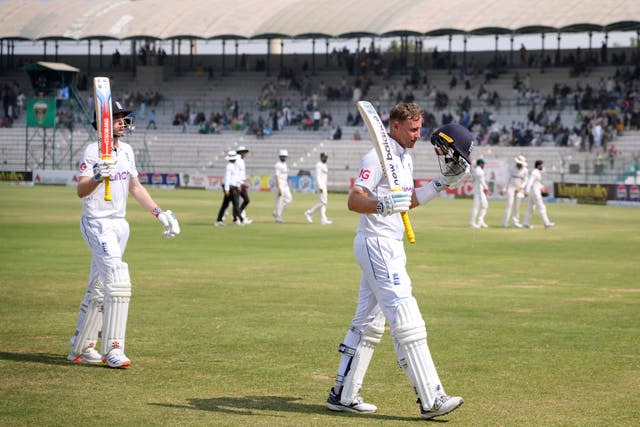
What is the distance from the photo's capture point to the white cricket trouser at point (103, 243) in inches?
413

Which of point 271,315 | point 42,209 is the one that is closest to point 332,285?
point 271,315

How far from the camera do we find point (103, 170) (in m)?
10.2

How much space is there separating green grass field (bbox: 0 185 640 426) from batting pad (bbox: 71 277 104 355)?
27 centimetres

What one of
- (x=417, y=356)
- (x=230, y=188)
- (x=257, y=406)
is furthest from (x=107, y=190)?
(x=230, y=188)

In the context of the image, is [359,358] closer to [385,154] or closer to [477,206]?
[385,154]

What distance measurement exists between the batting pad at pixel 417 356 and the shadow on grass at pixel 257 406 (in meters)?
0.30

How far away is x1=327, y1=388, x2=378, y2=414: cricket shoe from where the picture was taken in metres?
8.66

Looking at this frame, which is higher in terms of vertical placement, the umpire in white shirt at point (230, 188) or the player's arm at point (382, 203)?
the player's arm at point (382, 203)

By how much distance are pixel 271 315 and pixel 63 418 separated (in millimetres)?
5864

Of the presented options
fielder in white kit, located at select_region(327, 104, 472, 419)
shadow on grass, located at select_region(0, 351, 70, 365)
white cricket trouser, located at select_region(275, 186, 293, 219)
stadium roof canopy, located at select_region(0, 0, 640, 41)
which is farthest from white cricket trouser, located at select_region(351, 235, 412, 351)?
stadium roof canopy, located at select_region(0, 0, 640, 41)

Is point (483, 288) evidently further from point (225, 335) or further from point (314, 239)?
point (314, 239)

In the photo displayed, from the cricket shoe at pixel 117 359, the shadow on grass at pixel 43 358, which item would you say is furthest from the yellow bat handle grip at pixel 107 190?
the shadow on grass at pixel 43 358

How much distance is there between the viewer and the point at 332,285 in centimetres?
1750

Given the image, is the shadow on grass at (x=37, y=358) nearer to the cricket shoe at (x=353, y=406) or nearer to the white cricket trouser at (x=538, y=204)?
the cricket shoe at (x=353, y=406)
